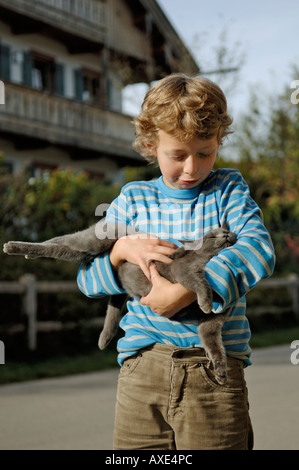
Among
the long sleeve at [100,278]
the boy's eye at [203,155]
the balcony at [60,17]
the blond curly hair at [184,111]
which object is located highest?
the balcony at [60,17]

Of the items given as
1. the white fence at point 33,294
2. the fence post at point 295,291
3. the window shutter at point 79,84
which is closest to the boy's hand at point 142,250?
the white fence at point 33,294

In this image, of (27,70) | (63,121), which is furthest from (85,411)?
(27,70)

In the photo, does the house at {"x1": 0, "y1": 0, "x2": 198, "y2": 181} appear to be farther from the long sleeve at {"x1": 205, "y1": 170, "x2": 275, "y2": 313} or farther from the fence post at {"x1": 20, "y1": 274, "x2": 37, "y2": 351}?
the long sleeve at {"x1": 205, "y1": 170, "x2": 275, "y2": 313}

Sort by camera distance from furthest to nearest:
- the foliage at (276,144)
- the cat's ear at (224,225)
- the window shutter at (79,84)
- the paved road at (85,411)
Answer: the foliage at (276,144) < the window shutter at (79,84) < the paved road at (85,411) < the cat's ear at (224,225)

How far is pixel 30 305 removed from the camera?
9984mm

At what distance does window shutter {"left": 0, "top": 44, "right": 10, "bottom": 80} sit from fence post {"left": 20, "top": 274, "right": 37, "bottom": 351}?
10379 mm

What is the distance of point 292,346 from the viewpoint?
11.8 metres

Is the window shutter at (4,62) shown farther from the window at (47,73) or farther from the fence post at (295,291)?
the fence post at (295,291)

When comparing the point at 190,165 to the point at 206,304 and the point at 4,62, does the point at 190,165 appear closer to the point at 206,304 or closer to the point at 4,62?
the point at 206,304

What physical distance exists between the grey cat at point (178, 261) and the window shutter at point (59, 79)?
63.2ft

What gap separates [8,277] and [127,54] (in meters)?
14.9

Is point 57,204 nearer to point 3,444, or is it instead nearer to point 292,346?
point 292,346

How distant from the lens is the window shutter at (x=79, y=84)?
21.9 m
